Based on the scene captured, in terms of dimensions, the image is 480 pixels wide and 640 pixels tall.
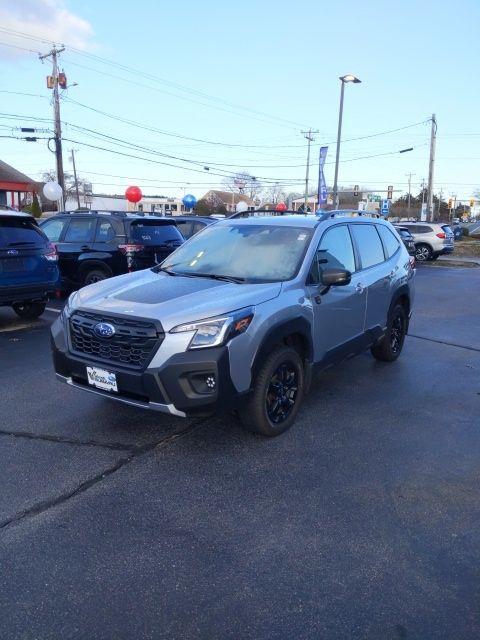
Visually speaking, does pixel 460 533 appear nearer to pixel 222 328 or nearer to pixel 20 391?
pixel 222 328

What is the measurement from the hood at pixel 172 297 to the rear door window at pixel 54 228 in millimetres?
6521

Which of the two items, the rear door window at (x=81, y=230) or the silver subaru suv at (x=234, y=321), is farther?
the rear door window at (x=81, y=230)

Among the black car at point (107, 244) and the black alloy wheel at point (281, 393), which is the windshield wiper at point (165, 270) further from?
the black car at point (107, 244)

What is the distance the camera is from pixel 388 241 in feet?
20.8

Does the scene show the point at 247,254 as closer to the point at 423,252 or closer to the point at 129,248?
the point at 129,248

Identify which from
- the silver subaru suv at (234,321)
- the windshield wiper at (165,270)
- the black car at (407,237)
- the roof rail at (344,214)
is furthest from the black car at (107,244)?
the black car at (407,237)

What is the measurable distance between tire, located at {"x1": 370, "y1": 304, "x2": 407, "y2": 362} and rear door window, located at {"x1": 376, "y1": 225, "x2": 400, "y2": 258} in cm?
67

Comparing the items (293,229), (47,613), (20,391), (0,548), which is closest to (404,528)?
(47,613)

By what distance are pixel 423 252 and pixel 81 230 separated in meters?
17.8

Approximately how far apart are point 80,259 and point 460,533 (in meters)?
8.60

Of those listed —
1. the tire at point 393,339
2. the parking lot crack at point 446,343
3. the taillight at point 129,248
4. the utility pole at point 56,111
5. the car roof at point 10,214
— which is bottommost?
the parking lot crack at point 446,343

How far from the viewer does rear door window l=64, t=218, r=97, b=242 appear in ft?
33.7

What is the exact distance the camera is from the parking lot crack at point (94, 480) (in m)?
3.12

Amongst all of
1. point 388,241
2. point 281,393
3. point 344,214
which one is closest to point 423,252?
point 388,241
